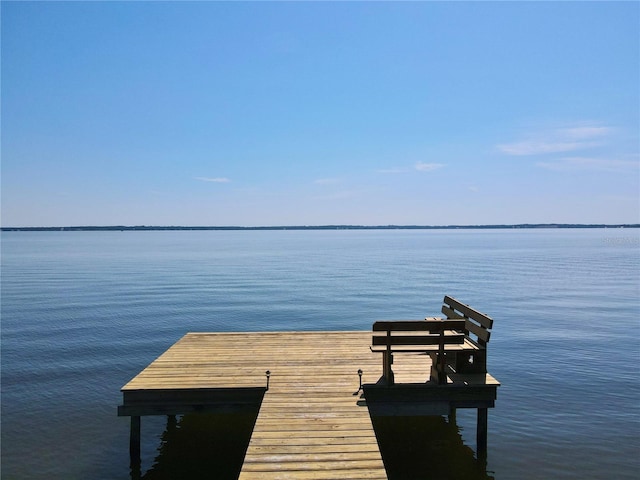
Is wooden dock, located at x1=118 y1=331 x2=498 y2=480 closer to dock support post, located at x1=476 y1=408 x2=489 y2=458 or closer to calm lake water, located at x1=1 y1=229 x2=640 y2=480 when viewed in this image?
dock support post, located at x1=476 y1=408 x2=489 y2=458

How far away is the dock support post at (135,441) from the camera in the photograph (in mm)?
10789

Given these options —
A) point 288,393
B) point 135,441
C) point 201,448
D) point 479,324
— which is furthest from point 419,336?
point 135,441

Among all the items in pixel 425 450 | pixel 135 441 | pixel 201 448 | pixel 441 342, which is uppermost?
pixel 441 342

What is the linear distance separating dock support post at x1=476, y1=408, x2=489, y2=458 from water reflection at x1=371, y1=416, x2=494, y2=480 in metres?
0.24

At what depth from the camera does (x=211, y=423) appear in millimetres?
13211

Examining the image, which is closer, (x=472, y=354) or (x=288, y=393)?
(x=288, y=393)

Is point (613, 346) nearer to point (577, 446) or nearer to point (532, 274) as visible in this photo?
point (577, 446)

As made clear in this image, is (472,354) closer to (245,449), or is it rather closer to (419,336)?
(419,336)

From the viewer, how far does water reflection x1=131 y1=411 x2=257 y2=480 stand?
422 inches

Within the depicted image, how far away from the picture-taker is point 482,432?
11070 millimetres

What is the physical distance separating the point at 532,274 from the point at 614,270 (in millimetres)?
12260

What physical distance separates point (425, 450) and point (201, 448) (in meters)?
5.23

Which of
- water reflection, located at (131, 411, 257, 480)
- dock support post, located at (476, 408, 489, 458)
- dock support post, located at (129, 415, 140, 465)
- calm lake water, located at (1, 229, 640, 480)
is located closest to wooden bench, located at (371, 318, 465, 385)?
dock support post, located at (476, 408, 489, 458)

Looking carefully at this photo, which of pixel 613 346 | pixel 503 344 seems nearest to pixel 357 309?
pixel 503 344
